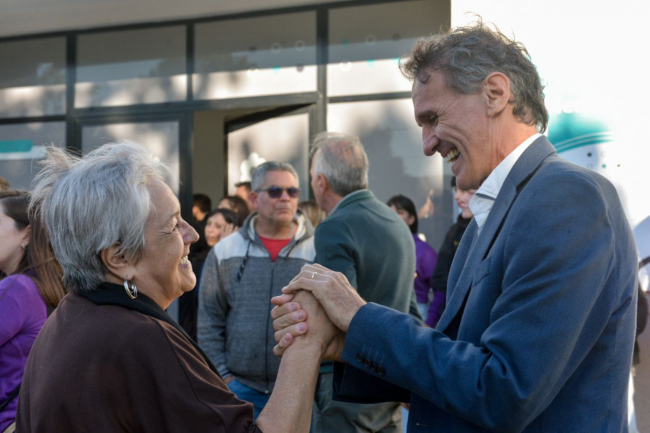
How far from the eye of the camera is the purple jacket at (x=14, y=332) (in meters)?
2.94

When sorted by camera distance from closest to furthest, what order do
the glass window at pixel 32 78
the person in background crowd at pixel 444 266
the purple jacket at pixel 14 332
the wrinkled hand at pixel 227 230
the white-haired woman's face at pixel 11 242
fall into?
the purple jacket at pixel 14 332 < the white-haired woman's face at pixel 11 242 < the person in background crowd at pixel 444 266 < the wrinkled hand at pixel 227 230 < the glass window at pixel 32 78

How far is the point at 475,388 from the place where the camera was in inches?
60.6

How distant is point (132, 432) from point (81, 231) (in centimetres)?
59

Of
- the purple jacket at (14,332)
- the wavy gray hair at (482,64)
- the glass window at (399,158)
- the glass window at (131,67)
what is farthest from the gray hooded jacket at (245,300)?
the glass window at (131,67)

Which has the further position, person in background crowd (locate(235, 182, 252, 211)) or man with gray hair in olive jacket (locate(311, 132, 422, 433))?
person in background crowd (locate(235, 182, 252, 211))

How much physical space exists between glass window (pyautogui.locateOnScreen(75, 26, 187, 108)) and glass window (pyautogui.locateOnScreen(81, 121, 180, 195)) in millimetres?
300

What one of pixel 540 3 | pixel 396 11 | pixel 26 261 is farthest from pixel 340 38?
pixel 26 261

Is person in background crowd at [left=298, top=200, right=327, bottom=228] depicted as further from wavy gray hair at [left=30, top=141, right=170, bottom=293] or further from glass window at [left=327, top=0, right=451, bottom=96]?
wavy gray hair at [left=30, top=141, right=170, bottom=293]

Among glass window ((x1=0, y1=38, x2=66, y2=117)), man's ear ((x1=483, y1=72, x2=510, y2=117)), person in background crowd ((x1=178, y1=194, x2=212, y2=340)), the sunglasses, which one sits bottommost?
person in background crowd ((x1=178, y1=194, x2=212, y2=340))

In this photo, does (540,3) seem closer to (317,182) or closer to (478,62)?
(317,182)

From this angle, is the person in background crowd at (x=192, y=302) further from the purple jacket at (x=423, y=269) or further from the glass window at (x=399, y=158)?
the glass window at (x=399, y=158)

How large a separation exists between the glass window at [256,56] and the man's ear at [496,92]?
244 inches

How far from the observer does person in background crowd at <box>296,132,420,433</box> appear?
3590 millimetres

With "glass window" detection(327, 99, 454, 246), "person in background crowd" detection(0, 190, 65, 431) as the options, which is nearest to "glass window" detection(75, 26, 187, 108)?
"glass window" detection(327, 99, 454, 246)
